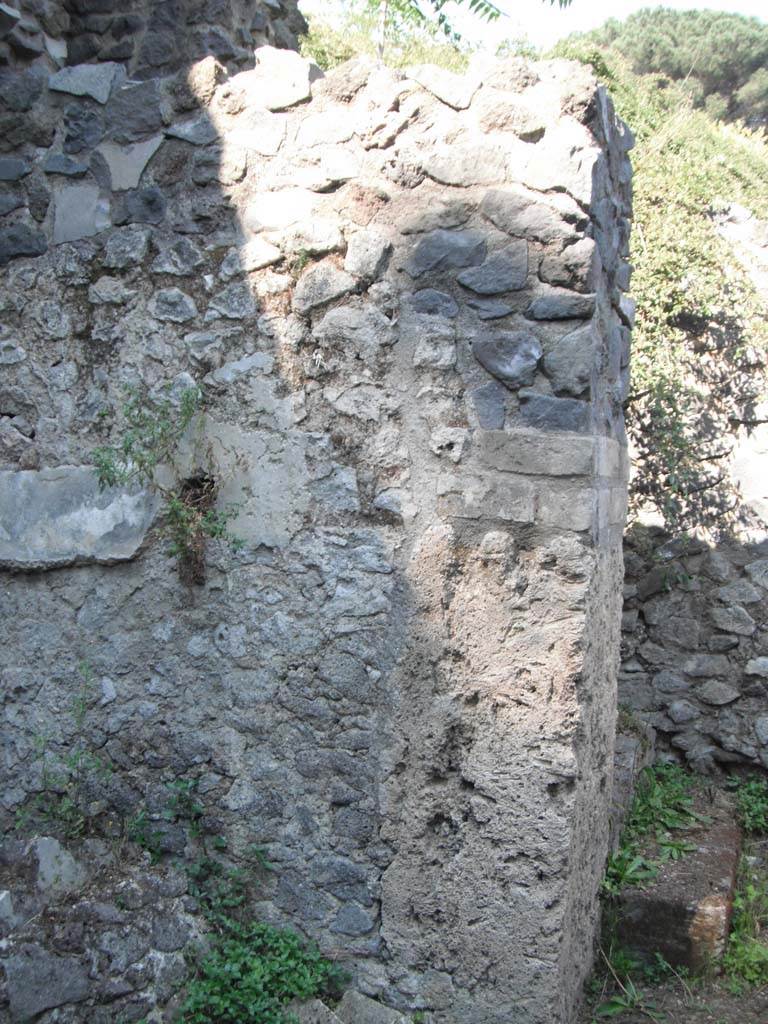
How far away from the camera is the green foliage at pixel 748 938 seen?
3.13 m

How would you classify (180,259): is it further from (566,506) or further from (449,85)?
(566,506)

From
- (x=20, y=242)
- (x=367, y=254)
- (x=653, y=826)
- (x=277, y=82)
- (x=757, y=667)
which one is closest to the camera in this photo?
(x=367, y=254)

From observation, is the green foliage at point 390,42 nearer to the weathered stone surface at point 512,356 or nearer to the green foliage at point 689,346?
the green foliage at point 689,346

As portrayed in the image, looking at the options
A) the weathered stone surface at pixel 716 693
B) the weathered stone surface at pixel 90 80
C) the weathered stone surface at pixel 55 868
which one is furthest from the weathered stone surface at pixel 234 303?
the weathered stone surface at pixel 716 693

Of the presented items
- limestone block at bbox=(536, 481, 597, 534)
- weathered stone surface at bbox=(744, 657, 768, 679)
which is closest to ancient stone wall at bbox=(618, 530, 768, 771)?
weathered stone surface at bbox=(744, 657, 768, 679)

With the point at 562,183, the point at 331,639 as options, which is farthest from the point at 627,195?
the point at 331,639

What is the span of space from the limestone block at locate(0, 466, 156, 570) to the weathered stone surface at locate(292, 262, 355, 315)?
0.73 metres

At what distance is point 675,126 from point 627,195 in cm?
336

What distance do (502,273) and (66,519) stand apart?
1.47m

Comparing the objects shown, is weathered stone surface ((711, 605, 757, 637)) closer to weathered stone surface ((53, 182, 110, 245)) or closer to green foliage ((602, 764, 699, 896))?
green foliage ((602, 764, 699, 896))

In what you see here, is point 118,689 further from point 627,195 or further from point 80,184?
point 627,195

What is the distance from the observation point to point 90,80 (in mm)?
2951

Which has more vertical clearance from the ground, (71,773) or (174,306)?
(174,306)

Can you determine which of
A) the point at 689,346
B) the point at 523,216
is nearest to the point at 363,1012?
the point at 523,216
